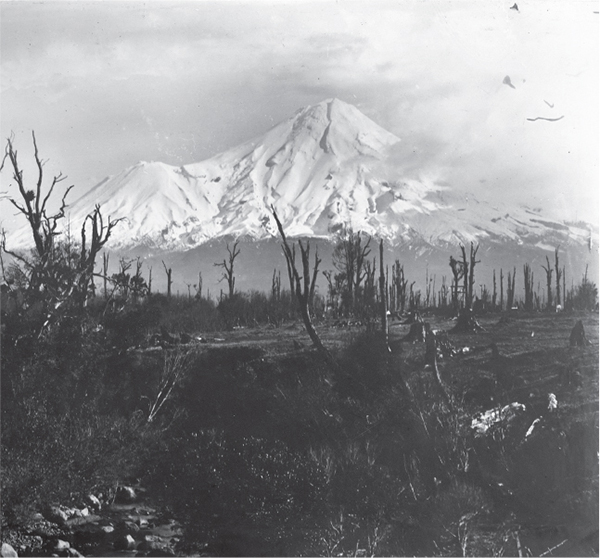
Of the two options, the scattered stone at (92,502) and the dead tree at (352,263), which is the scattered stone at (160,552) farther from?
the dead tree at (352,263)

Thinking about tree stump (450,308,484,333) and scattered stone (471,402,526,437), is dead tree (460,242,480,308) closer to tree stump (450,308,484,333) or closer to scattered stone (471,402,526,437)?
tree stump (450,308,484,333)

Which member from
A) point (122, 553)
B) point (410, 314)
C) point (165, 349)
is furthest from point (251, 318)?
point (122, 553)

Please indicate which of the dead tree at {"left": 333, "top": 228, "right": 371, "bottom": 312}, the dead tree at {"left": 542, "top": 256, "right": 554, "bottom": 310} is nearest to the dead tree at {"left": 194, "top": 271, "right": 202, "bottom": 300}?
the dead tree at {"left": 333, "top": 228, "right": 371, "bottom": 312}

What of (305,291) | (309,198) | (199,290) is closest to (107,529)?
(199,290)

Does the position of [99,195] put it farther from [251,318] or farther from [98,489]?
[98,489]

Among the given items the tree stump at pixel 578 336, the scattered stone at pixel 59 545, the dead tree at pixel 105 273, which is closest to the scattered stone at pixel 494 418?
the tree stump at pixel 578 336

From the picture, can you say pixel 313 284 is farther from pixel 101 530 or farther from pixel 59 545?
pixel 59 545

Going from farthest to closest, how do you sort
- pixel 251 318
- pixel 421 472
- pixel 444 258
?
pixel 444 258 < pixel 251 318 < pixel 421 472
